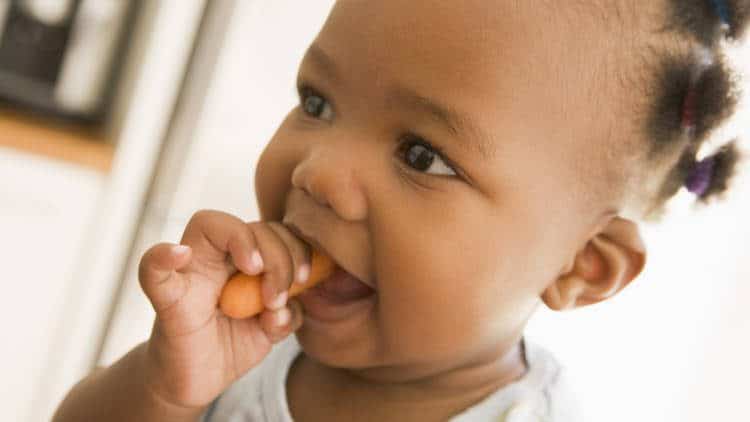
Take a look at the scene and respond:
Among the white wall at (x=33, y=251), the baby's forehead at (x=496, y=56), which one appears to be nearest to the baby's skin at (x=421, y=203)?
the baby's forehead at (x=496, y=56)

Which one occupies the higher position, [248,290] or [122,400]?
[248,290]

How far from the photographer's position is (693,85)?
1.87ft

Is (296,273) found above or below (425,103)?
below

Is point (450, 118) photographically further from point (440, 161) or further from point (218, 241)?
point (218, 241)

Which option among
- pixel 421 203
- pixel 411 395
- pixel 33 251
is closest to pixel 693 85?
pixel 421 203

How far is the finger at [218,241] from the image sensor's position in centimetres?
56

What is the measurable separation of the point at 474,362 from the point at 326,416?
5.1 inches

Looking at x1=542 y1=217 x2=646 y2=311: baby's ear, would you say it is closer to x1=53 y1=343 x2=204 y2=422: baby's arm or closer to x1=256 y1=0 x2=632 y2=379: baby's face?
x1=256 y1=0 x2=632 y2=379: baby's face

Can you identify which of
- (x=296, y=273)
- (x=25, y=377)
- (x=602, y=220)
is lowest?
(x=25, y=377)

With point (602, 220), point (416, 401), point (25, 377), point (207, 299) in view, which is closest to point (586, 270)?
point (602, 220)

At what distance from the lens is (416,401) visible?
25.6 inches

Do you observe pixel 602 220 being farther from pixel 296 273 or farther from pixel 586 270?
pixel 296 273

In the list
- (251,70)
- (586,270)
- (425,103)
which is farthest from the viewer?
(251,70)

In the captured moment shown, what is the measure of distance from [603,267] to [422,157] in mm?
180
